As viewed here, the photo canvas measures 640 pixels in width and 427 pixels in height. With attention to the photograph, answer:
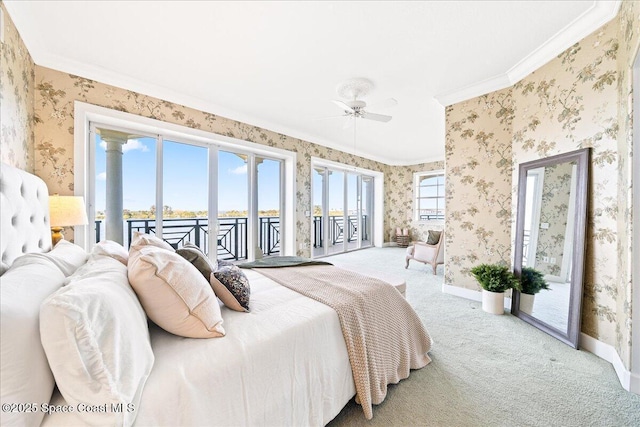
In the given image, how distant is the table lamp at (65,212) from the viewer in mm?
1971

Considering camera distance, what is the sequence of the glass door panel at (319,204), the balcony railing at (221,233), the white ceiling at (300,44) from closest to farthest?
the white ceiling at (300,44) → the balcony railing at (221,233) → the glass door panel at (319,204)

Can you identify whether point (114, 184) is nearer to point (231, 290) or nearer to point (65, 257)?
point (65, 257)

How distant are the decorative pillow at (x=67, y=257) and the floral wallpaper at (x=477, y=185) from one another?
3.63 metres

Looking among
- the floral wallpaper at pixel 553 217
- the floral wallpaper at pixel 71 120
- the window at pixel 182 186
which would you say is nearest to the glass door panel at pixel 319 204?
the floral wallpaper at pixel 71 120

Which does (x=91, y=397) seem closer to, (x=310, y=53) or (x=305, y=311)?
(x=305, y=311)

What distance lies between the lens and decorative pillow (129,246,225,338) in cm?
107

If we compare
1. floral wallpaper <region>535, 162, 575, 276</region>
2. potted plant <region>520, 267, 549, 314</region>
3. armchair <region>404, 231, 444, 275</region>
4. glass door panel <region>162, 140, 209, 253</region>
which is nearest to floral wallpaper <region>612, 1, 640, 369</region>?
floral wallpaper <region>535, 162, 575, 276</region>

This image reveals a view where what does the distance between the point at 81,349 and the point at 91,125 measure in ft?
10.4

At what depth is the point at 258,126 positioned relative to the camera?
418 centimetres

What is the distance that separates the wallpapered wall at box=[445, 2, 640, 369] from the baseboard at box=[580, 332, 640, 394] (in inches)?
1.8

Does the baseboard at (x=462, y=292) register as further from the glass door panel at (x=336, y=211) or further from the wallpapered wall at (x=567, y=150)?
the glass door panel at (x=336, y=211)

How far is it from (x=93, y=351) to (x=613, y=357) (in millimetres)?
3043

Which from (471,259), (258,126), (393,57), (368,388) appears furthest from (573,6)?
(258,126)

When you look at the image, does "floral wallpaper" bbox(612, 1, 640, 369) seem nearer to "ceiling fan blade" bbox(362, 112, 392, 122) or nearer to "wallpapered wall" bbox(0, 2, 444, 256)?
"ceiling fan blade" bbox(362, 112, 392, 122)
